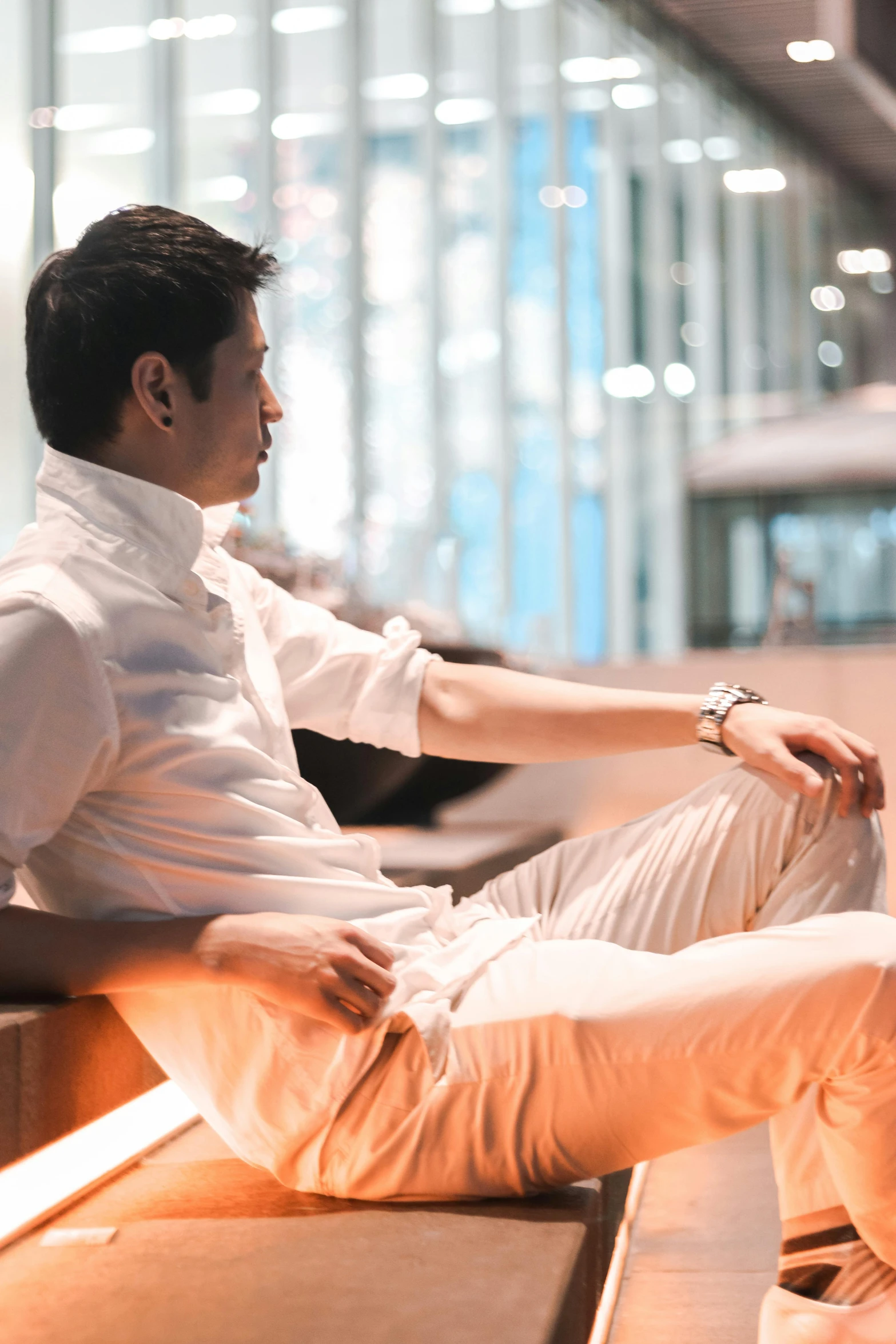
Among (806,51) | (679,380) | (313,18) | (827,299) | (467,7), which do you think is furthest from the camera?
(827,299)

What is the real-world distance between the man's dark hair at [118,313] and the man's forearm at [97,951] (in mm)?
377

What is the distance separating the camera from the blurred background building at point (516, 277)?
5195mm

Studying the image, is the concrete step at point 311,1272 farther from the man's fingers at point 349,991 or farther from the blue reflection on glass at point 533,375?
the blue reflection on glass at point 533,375

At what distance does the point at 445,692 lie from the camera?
1.44 meters

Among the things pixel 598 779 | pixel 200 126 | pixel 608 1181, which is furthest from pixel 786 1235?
pixel 200 126

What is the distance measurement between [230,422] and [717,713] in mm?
543

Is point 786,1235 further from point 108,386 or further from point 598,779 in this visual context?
point 598,779

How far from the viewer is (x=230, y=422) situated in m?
1.14

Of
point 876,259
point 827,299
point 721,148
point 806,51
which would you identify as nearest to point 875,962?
point 806,51

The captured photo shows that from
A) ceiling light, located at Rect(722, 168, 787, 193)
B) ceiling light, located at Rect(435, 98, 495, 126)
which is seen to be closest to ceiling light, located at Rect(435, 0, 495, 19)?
ceiling light, located at Rect(435, 98, 495, 126)

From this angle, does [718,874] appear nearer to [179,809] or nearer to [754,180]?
[179,809]

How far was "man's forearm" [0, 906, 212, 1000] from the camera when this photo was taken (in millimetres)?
994

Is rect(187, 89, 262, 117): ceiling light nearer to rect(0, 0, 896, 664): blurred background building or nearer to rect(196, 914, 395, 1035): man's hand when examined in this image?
rect(0, 0, 896, 664): blurred background building

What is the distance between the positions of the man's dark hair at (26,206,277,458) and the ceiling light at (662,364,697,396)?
803 centimetres
